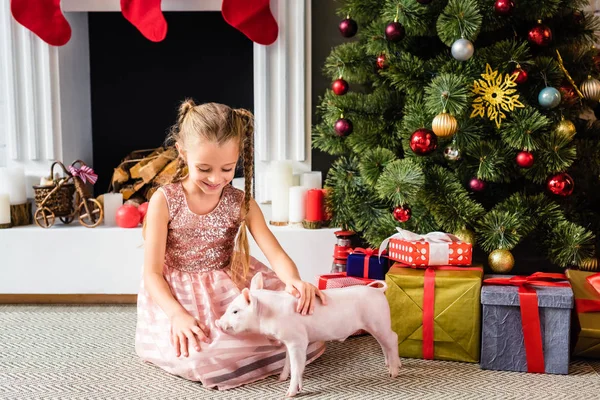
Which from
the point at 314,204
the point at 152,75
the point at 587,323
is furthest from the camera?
the point at 152,75

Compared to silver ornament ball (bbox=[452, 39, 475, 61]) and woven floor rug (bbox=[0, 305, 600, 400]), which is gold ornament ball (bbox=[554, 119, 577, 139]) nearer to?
silver ornament ball (bbox=[452, 39, 475, 61])

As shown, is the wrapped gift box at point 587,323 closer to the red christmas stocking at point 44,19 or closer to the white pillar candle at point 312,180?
the white pillar candle at point 312,180

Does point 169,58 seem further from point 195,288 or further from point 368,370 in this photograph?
point 368,370

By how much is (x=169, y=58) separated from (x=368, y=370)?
1545mm

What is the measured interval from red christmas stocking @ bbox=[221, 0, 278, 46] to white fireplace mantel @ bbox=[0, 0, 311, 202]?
0.04 m

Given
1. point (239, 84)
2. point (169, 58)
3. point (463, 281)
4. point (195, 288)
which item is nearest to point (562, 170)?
point (463, 281)

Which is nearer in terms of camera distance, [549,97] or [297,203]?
[549,97]

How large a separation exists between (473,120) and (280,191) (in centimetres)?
69

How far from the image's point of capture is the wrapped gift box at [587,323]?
1.59 meters

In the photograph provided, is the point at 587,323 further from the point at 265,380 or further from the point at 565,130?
the point at 265,380

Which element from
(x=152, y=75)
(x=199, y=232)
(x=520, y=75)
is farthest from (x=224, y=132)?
(x=152, y=75)

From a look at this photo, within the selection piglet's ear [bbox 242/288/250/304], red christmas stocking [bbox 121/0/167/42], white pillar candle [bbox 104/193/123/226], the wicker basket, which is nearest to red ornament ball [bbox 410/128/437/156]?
piglet's ear [bbox 242/288/250/304]

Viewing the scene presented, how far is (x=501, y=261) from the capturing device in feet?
5.91

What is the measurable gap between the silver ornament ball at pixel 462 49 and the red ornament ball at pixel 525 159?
31 centimetres
